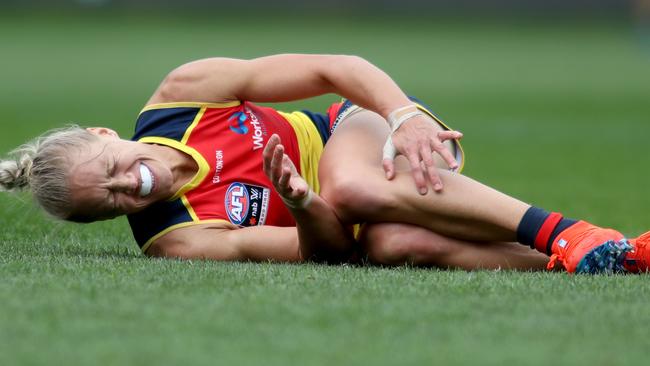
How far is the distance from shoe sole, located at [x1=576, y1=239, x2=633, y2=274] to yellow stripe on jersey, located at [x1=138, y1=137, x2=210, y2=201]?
3.88ft

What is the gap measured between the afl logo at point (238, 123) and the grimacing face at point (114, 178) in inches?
12.3

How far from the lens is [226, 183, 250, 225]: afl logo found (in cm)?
377

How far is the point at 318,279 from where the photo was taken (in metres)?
3.18

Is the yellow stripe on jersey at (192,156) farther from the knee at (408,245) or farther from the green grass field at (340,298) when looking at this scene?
the knee at (408,245)

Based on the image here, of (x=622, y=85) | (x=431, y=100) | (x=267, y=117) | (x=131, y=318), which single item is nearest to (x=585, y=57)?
(x=622, y=85)

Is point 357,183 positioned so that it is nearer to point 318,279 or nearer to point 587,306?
point 318,279

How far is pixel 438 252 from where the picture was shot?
355 cm

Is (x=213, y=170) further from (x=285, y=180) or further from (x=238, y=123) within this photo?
(x=285, y=180)

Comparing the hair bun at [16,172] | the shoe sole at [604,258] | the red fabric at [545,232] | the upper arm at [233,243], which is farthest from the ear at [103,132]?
the shoe sole at [604,258]

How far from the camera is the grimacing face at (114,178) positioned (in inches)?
140

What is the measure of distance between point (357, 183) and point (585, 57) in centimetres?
2023

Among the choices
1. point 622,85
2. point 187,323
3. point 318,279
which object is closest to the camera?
point 187,323

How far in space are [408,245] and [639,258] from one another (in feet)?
2.15

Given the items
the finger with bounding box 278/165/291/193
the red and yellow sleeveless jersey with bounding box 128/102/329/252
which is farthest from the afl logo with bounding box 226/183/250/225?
the finger with bounding box 278/165/291/193
